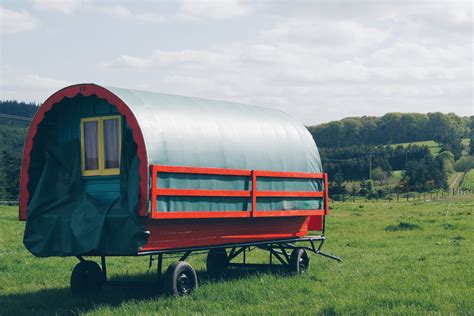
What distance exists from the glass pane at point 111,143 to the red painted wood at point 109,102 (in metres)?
0.64

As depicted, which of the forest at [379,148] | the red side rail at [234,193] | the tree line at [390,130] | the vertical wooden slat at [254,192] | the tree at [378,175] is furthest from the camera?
the tree line at [390,130]

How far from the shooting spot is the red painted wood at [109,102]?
1134cm

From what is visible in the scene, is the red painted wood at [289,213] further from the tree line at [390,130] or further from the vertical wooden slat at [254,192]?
the tree line at [390,130]

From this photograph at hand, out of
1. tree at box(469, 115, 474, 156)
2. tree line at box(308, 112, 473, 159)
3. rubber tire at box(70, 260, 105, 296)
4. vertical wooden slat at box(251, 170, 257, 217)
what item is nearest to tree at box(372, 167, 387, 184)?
tree line at box(308, 112, 473, 159)

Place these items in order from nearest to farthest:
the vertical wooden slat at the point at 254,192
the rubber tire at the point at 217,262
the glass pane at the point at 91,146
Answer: the glass pane at the point at 91,146 < the vertical wooden slat at the point at 254,192 < the rubber tire at the point at 217,262

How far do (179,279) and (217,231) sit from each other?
4.58ft

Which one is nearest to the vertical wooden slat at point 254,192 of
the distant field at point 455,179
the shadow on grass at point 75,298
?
the shadow on grass at point 75,298

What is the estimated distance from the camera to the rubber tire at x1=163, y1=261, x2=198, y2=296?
11953mm

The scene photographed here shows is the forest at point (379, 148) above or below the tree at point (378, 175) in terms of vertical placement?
above

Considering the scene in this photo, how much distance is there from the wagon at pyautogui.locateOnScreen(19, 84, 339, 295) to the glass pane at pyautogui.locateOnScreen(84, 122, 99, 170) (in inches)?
0.8

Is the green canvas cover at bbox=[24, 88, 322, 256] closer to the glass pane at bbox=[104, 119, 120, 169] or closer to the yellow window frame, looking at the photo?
the yellow window frame

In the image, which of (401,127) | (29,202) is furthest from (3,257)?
(401,127)

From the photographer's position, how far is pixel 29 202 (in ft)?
42.5

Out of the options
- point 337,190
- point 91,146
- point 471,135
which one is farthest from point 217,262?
point 471,135
